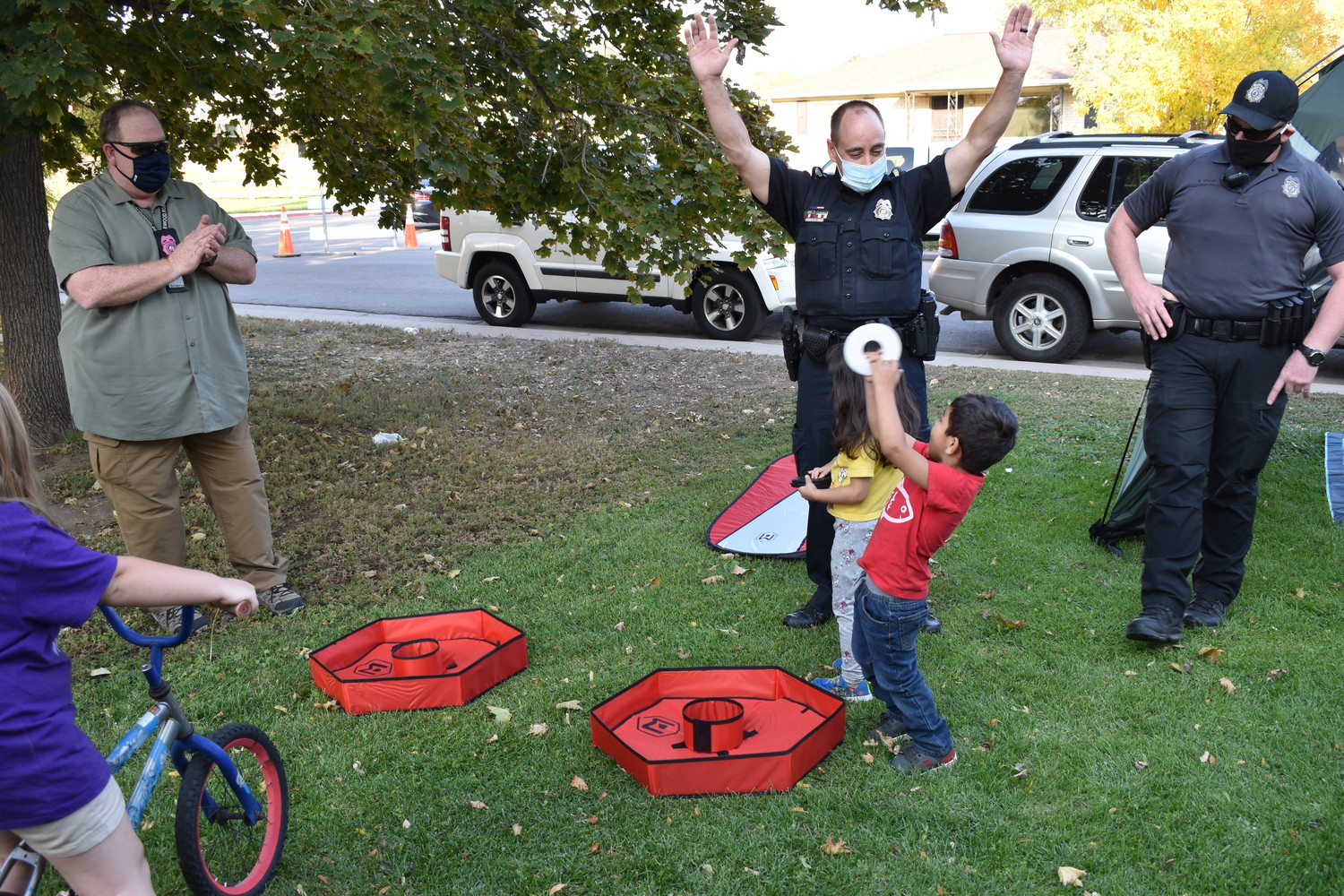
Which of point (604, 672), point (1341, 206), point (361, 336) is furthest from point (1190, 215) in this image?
point (361, 336)

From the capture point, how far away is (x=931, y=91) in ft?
118

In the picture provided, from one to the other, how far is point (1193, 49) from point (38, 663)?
794 inches

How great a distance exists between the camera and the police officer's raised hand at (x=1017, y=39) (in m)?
3.60

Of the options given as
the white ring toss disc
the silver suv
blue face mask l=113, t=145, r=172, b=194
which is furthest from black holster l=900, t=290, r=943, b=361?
the silver suv

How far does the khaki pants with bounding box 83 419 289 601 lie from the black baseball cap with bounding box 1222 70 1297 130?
4.36m

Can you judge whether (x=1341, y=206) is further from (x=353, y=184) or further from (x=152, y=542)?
(x=353, y=184)

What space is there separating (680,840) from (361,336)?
366 inches

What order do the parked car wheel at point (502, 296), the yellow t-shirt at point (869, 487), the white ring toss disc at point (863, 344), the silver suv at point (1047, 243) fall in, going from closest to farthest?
1. the white ring toss disc at point (863, 344)
2. the yellow t-shirt at point (869, 487)
3. the silver suv at point (1047, 243)
4. the parked car wheel at point (502, 296)

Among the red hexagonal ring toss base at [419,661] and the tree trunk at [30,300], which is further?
the tree trunk at [30,300]

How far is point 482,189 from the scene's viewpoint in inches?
226

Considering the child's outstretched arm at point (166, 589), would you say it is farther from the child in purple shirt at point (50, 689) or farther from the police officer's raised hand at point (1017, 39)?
the police officer's raised hand at point (1017, 39)

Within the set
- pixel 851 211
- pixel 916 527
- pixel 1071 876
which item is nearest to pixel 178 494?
pixel 851 211

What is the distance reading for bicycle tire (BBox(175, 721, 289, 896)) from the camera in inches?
97.4

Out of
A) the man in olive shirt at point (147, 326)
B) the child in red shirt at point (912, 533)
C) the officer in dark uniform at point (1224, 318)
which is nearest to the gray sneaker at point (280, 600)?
the man in olive shirt at point (147, 326)
